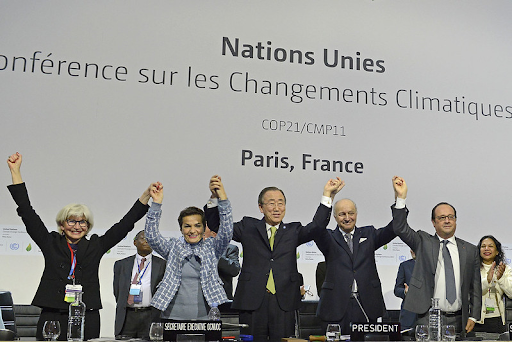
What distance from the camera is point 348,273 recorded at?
3.72 m

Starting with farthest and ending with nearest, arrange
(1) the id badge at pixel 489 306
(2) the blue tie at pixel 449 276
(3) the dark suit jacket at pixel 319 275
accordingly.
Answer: (3) the dark suit jacket at pixel 319 275 → (1) the id badge at pixel 489 306 → (2) the blue tie at pixel 449 276

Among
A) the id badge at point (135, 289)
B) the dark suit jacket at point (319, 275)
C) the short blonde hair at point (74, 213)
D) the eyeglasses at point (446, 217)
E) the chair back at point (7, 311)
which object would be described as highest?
the eyeglasses at point (446, 217)

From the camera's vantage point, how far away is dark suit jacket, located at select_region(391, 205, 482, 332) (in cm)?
351

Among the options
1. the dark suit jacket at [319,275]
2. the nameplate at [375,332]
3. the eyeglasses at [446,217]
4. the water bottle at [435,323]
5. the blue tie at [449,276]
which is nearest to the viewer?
the nameplate at [375,332]

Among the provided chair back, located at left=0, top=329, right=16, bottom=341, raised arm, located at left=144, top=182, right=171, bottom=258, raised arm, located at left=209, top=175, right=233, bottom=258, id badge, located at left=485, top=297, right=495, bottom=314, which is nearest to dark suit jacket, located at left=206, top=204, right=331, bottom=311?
raised arm, located at left=209, top=175, right=233, bottom=258

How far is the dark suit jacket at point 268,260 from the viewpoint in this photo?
11.4 feet

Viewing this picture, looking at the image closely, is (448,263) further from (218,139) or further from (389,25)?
(389,25)

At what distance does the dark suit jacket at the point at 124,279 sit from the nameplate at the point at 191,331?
6.22 ft

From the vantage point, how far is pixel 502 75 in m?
5.98

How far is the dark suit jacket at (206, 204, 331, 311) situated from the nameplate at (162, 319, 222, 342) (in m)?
1.00

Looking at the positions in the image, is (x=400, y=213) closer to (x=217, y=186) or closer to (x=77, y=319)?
(x=217, y=186)

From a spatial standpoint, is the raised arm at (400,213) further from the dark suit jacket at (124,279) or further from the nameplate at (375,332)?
the dark suit jacket at (124,279)

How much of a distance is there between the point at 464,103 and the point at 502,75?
62 centimetres

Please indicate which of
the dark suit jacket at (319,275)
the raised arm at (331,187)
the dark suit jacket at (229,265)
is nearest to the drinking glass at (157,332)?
the raised arm at (331,187)
